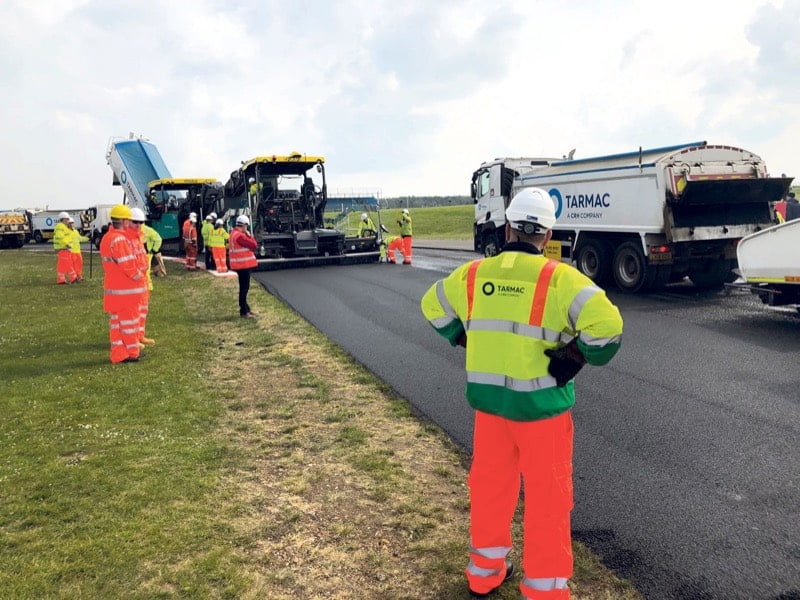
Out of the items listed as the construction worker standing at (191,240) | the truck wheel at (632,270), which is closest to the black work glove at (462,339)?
the truck wheel at (632,270)

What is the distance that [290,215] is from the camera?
61.1ft

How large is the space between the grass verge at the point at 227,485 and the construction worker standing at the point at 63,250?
850cm

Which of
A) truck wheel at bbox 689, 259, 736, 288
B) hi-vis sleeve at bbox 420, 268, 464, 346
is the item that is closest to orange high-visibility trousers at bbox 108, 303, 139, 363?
hi-vis sleeve at bbox 420, 268, 464, 346

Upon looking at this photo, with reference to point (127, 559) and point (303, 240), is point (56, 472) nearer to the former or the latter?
point (127, 559)

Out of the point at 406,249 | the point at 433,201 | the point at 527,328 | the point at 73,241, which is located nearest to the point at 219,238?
the point at 73,241

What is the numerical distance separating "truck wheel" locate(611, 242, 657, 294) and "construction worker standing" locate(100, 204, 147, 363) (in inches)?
326

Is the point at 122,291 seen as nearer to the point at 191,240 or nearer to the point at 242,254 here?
the point at 242,254

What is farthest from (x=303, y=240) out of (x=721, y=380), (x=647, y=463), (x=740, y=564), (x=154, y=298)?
(x=740, y=564)

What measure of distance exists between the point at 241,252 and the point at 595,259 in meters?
6.91

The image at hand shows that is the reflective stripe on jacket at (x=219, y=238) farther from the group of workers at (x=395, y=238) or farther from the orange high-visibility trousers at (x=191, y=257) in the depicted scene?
the group of workers at (x=395, y=238)

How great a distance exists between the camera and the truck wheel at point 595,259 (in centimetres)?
1266

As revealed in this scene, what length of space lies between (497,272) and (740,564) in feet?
6.03

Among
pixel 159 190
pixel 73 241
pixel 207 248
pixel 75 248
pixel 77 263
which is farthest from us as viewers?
pixel 159 190

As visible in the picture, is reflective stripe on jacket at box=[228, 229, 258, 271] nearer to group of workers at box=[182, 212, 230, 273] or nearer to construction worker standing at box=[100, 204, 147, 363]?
construction worker standing at box=[100, 204, 147, 363]
